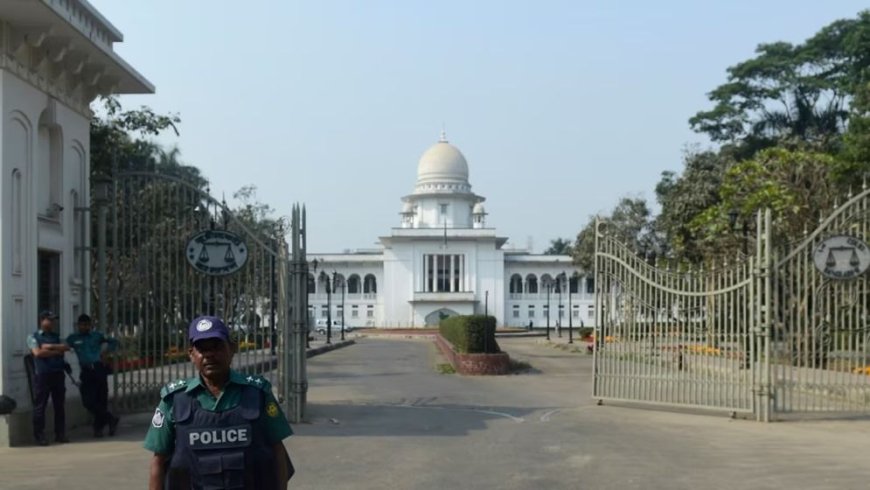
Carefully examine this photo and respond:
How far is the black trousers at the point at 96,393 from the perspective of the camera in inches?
501

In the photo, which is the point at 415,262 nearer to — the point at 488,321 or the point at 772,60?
the point at 772,60

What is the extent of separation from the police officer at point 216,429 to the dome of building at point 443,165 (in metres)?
92.8

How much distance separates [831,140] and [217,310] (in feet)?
126

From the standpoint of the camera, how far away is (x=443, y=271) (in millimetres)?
97000

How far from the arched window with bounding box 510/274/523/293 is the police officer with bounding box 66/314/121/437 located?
85416 millimetres

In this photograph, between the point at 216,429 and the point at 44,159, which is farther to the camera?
the point at 44,159

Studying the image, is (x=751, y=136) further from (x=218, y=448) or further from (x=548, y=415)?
(x=218, y=448)

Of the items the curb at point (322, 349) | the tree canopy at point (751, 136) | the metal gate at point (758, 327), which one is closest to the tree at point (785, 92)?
the tree canopy at point (751, 136)

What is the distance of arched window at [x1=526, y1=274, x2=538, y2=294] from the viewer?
97.4m

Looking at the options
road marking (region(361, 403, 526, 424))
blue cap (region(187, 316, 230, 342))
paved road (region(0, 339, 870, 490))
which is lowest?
road marking (region(361, 403, 526, 424))

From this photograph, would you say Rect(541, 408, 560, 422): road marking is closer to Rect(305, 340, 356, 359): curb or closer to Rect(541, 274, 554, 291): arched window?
Rect(305, 340, 356, 359): curb

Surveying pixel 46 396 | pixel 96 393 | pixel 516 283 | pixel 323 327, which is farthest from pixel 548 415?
pixel 516 283

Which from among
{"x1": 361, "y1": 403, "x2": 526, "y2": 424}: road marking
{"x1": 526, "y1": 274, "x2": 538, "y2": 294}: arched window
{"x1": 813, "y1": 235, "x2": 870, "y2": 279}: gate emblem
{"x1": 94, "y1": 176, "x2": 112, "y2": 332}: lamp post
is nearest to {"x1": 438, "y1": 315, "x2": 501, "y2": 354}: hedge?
{"x1": 361, "y1": 403, "x2": 526, "y2": 424}: road marking

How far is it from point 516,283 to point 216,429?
94.1m
